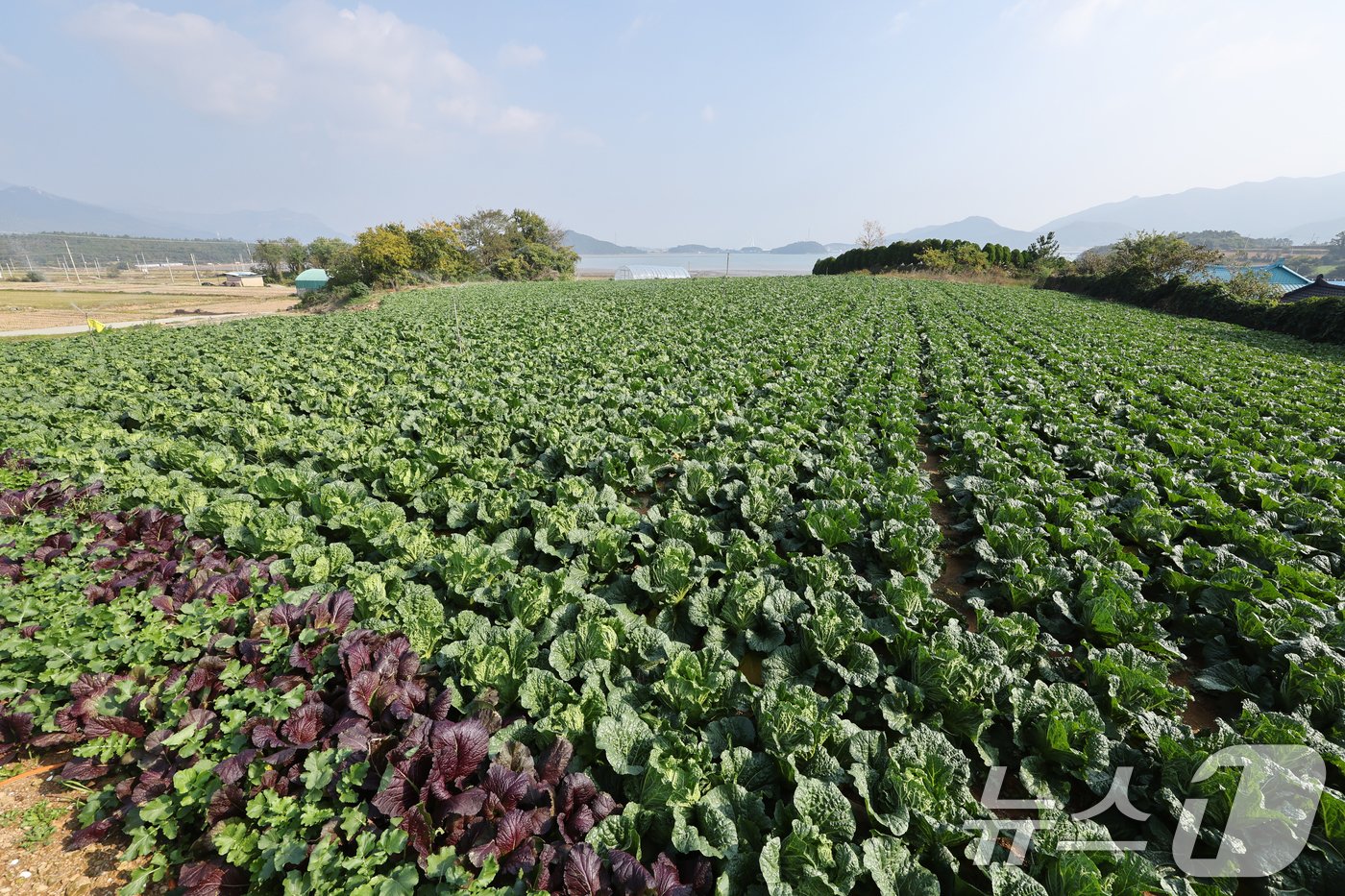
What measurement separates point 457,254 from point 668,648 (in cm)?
5996

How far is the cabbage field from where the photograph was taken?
2434 millimetres

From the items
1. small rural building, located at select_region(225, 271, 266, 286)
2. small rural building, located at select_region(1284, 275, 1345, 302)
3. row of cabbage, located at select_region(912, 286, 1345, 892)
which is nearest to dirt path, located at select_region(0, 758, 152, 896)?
row of cabbage, located at select_region(912, 286, 1345, 892)

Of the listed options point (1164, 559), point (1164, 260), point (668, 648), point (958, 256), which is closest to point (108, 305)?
point (668, 648)

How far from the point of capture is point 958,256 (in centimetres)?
4822

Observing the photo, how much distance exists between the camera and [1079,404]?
9297 mm

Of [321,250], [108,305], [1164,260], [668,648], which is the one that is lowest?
[668,648]

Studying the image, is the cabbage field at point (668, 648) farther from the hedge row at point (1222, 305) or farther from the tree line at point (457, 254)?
the tree line at point (457, 254)

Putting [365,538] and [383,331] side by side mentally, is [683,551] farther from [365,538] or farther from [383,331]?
[383,331]

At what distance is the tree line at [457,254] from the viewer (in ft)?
156

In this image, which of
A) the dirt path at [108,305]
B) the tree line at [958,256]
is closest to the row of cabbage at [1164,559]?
the tree line at [958,256]

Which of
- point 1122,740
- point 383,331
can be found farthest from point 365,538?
point 383,331

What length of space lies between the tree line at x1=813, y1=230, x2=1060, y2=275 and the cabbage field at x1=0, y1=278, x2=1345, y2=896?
45.7 metres

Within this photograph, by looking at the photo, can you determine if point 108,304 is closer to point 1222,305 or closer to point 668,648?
point 668,648

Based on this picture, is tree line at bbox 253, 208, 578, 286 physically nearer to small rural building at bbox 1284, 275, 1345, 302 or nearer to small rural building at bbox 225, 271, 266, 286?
small rural building at bbox 225, 271, 266, 286
